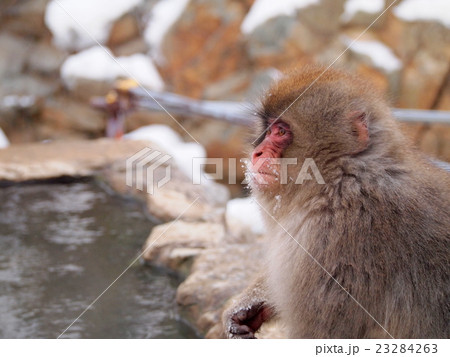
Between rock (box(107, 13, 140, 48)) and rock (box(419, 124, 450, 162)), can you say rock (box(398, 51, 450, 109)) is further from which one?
rock (box(107, 13, 140, 48))

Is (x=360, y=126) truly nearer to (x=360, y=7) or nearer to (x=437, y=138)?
(x=437, y=138)

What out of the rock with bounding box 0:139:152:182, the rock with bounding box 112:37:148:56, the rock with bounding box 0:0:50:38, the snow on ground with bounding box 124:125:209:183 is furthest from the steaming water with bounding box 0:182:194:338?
the rock with bounding box 0:0:50:38

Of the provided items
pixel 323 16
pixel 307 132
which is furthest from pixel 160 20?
pixel 307 132

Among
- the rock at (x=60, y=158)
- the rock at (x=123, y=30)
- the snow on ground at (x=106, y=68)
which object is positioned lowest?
the rock at (x=60, y=158)

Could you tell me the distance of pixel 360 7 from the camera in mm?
6488

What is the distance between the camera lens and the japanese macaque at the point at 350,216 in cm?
149

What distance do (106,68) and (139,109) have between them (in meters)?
1.22

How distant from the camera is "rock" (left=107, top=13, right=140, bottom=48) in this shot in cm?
762

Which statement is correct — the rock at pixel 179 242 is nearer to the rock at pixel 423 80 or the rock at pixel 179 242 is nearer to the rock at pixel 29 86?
the rock at pixel 423 80

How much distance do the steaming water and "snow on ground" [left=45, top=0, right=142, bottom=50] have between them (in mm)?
3809

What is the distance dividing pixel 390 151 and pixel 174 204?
2584 millimetres

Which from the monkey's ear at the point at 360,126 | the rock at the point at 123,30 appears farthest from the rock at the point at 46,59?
the monkey's ear at the point at 360,126

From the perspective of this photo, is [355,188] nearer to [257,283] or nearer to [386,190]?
[386,190]
